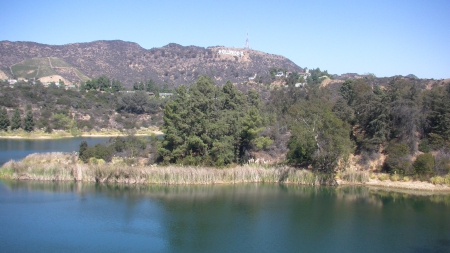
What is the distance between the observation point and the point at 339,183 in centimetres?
3700

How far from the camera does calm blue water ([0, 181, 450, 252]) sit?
22.8 m

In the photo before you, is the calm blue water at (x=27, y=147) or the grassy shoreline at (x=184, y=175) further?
the calm blue water at (x=27, y=147)

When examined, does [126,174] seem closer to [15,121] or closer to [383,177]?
[383,177]

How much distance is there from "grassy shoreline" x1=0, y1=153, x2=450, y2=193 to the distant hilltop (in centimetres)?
8577

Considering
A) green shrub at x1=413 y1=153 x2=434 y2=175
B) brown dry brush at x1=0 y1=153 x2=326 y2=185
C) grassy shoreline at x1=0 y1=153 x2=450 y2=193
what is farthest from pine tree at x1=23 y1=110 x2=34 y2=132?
green shrub at x1=413 y1=153 x2=434 y2=175

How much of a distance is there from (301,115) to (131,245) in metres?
23.8

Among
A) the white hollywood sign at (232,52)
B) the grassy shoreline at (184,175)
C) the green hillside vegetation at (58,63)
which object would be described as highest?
the white hollywood sign at (232,52)

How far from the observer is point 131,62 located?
14650 cm

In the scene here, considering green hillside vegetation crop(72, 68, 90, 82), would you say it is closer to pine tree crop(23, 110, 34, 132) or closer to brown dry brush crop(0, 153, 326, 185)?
pine tree crop(23, 110, 34, 132)

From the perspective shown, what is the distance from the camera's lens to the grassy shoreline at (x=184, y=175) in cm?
3506

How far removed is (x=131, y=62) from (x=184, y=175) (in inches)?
4664

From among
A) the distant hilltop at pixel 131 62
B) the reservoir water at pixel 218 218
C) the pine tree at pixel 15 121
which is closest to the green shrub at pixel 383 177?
the reservoir water at pixel 218 218

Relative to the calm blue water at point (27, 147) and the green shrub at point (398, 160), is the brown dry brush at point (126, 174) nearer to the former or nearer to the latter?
the green shrub at point (398, 160)

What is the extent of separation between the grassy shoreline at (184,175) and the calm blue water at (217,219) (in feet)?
2.87
